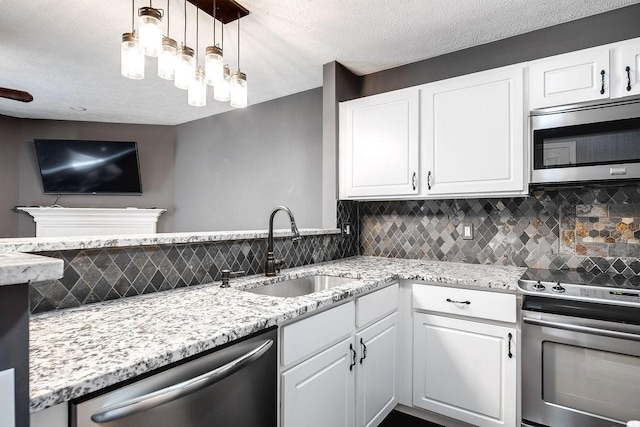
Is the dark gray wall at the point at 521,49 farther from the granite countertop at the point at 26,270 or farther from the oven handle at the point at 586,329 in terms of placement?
the granite countertop at the point at 26,270

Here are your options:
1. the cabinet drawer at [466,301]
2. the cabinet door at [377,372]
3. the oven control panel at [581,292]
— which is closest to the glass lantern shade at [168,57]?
the cabinet door at [377,372]

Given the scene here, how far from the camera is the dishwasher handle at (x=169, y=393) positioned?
748mm

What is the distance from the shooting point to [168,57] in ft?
5.49

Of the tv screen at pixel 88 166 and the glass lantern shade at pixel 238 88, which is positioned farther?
the tv screen at pixel 88 166

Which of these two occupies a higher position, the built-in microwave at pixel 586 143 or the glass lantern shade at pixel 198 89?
the glass lantern shade at pixel 198 89

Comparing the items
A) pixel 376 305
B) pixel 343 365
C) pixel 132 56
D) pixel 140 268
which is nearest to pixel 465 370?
pixel 376 305

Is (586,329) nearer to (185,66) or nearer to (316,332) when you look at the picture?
(316,332)

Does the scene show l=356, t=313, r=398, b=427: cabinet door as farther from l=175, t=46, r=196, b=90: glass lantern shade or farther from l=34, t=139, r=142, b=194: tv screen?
l=34, t=139, r=142, b=194: tv screen

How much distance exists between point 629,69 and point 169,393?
2.43m

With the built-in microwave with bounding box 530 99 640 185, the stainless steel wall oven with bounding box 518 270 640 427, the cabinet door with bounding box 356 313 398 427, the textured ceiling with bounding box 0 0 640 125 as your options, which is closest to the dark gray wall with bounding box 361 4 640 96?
the textured ceiling with bounding box 0 0 640 125

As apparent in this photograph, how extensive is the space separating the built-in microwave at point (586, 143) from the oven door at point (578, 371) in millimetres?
743

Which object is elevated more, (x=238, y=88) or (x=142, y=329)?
(x=238, y=88)

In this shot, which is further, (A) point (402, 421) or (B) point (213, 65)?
(A) point (402, 421)

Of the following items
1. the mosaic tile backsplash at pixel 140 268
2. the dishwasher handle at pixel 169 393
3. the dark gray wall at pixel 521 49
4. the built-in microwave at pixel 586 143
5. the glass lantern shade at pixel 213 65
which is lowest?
the dishwasher handle at pixel 169 393
